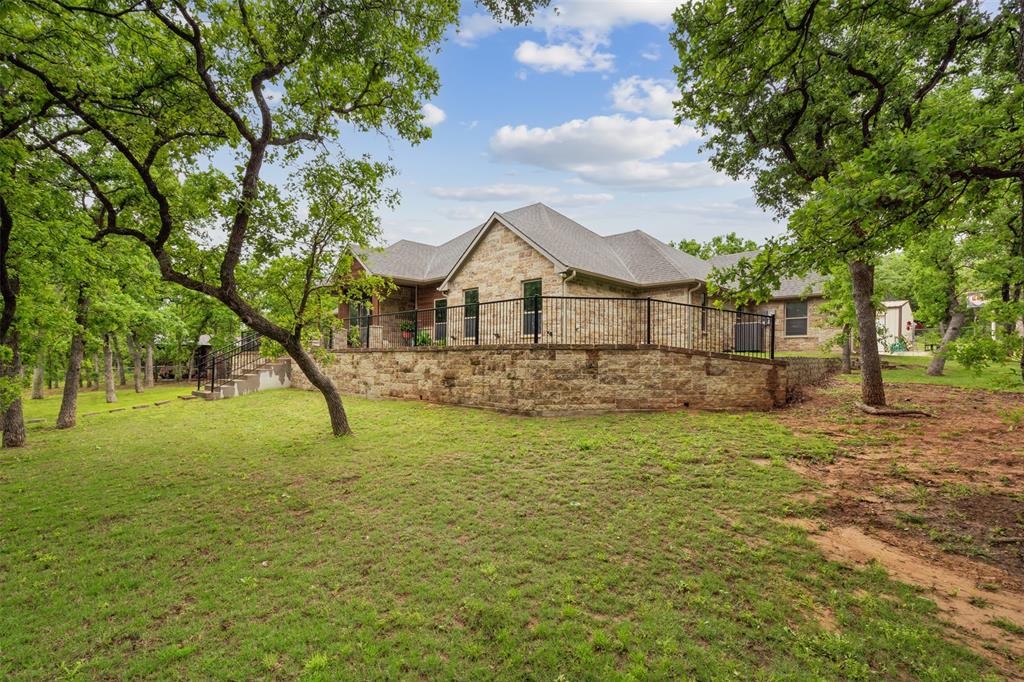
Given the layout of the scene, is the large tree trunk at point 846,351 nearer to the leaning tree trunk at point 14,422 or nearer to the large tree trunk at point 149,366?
the leaning tree trunk at point 14,422

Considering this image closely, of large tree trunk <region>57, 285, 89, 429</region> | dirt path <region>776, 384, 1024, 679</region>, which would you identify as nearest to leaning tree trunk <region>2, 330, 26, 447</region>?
large tree trunk <region>57, 285, 89, 429</region>

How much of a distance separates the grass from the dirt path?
32 centimetres

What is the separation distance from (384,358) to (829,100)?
13505 millimetres

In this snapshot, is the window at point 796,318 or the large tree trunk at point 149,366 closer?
the window at point 796,318

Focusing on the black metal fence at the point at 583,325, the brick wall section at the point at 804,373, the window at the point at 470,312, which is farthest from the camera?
the window at the point at 470,312

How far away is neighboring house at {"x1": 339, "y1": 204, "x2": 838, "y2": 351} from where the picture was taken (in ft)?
52.6

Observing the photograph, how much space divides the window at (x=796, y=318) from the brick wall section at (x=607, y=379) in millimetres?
11802

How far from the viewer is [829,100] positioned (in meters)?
9.06

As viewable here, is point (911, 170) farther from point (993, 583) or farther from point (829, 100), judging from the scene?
point (829, 100)

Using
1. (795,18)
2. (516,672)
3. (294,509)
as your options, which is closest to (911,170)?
(795,18)

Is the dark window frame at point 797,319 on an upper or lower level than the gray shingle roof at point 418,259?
lower

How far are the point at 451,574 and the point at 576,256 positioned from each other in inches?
544

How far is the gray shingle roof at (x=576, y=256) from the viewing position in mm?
16422

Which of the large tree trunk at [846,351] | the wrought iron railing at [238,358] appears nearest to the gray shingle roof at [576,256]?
the large tree trunk at [846,351]
